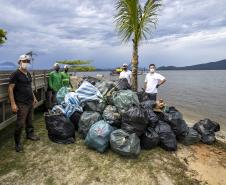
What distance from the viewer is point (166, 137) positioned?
5859 mm

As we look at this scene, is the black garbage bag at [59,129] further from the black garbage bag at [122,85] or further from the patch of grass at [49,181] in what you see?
the black garbage bag at [122,85]

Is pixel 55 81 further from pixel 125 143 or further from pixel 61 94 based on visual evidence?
pixel 125 143

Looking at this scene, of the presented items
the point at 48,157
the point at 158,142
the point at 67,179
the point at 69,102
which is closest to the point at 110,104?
the point at 69,102

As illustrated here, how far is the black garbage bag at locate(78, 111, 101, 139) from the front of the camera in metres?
6.07

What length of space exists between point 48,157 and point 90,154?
871 mm

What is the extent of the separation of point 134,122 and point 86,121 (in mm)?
1253

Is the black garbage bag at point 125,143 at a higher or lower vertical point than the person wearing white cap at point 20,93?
lower

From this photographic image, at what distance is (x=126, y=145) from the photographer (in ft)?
16.9

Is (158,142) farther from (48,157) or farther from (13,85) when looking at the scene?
(13,85)

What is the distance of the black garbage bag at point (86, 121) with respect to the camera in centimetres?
607

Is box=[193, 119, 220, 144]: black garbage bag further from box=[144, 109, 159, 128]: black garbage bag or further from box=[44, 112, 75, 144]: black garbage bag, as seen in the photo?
box=[44, 112, 75, 144]: black garbage bag

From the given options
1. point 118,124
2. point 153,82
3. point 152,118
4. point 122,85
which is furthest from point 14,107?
point 153,82

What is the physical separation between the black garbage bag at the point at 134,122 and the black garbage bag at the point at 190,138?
1.28 metres

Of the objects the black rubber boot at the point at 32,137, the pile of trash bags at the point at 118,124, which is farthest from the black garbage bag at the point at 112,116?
the black rubber boot at the point at 32,137
